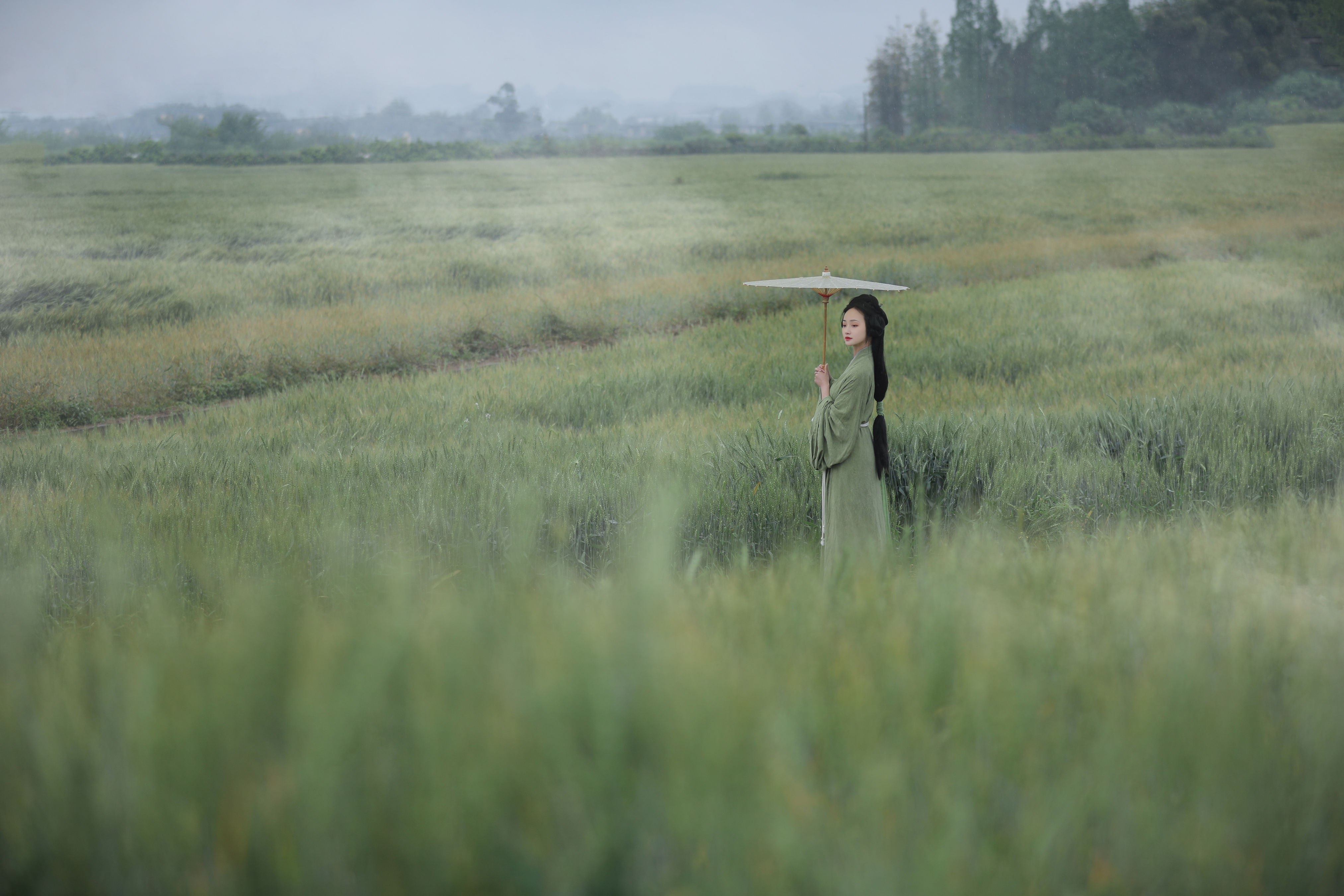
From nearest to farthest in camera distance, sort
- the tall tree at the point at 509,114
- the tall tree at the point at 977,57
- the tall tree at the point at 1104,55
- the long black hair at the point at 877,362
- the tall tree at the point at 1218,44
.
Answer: the long black hair at the point at 877,362, the tall tree at the point at 1218,44, the tall tree at the point at 1104,55, the tall tree at the point at 977,57, the tall tree at the point at 509,114

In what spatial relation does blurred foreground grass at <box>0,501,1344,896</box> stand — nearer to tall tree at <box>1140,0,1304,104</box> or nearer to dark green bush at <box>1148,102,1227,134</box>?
tall tree at <box>1140,0,1304,104</box>

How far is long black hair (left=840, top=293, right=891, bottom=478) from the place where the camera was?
329 centimetres

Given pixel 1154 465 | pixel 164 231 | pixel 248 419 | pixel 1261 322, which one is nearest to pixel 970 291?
pixel 1261 322

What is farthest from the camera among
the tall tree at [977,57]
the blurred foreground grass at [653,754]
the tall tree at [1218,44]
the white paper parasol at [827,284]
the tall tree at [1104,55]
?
the tall tree at [977,57]

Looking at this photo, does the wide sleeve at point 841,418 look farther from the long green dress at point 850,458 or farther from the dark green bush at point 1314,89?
the dark green bush at point 1314,89

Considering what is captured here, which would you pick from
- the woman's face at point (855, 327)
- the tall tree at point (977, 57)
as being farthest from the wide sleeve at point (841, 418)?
the tall tree at point (977, 57)

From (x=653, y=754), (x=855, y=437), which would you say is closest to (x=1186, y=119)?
(x=855, y=437)

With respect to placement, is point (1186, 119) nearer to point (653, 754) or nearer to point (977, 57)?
point (977, 57)

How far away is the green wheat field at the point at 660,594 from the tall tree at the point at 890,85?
29.8 metres

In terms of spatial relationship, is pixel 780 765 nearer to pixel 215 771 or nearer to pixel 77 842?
pixel 215 771

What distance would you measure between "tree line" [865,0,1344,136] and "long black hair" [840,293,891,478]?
17.0 m

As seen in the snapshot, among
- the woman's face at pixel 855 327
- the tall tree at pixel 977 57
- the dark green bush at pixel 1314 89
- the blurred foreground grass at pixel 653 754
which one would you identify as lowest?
the blurred foreground grass at pixel 653 754

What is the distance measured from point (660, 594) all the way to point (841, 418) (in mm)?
2604

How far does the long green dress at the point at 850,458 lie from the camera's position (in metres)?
3.32
